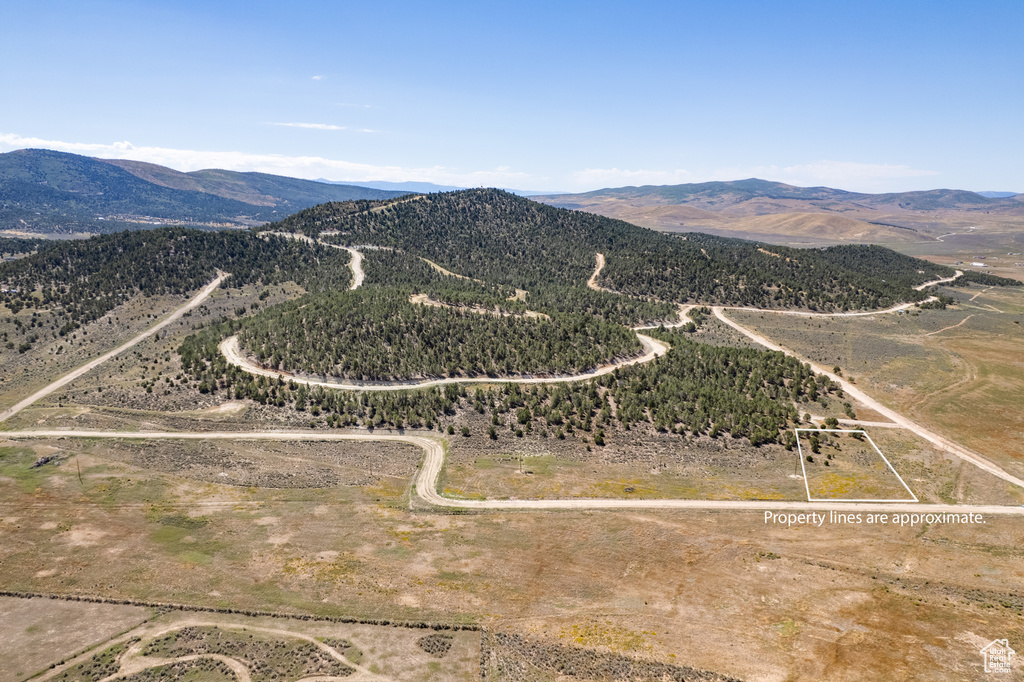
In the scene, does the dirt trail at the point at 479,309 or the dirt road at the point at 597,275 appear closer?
the dirt trail at the point at 479,309

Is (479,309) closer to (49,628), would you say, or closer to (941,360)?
(49,628)

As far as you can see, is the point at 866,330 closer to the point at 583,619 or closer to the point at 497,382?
the point at 497,382

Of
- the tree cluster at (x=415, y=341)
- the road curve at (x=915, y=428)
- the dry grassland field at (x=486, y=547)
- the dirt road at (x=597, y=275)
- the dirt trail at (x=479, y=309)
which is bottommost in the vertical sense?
the dry grassland field at (x=486, y=547)

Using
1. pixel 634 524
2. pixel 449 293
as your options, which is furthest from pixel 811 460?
pixel 449 293

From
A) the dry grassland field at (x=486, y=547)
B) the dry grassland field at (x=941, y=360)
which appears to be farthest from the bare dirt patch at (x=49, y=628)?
the dry grassland field at (x=941, y=360)

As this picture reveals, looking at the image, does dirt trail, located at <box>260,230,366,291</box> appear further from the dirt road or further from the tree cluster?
the dirt road

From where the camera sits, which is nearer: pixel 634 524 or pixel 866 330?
pixel 634 524

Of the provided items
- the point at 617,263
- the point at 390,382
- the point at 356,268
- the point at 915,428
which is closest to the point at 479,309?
the point at 390,382

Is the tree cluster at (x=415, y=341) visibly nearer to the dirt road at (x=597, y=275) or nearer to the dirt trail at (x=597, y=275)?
the dirt trail at (x=597, y=275)
